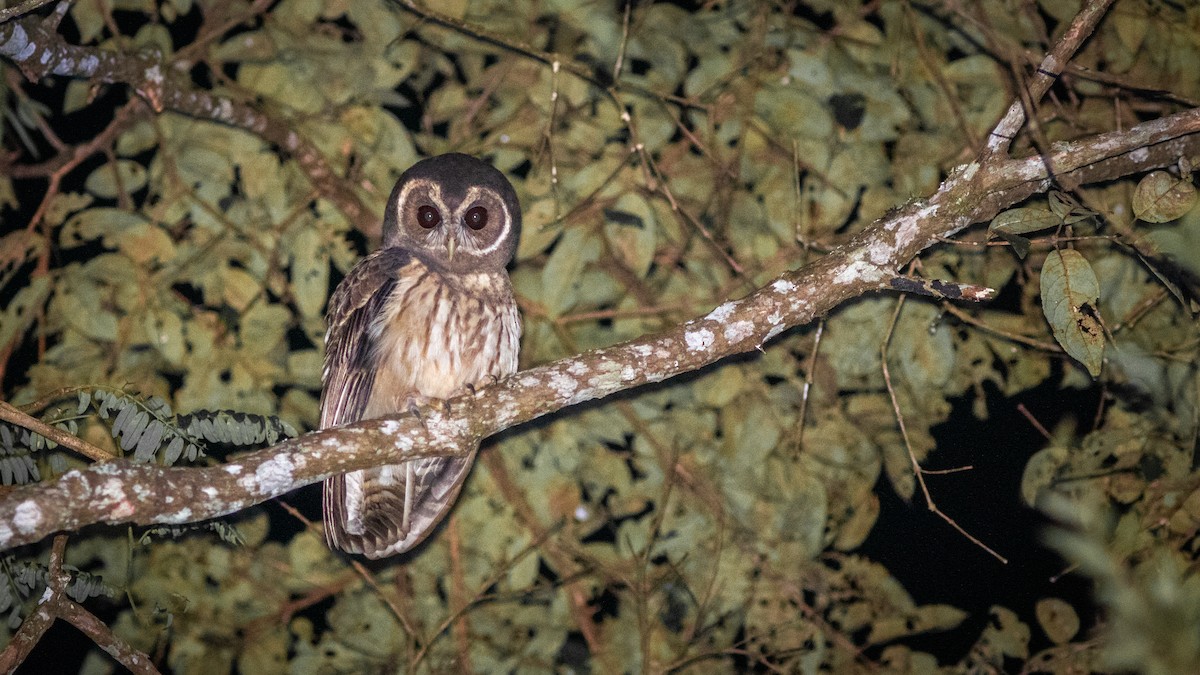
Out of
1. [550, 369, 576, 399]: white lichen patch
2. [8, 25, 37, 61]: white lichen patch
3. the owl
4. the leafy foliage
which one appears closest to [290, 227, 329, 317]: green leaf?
the leafy foliage

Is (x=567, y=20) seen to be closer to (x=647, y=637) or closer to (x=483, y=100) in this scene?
(x=483, y=100)

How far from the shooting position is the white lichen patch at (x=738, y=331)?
208 centimetres

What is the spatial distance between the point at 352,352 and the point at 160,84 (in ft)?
3.71

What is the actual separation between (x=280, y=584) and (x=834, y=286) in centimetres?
223

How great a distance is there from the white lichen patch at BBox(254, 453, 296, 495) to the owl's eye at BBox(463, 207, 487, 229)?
3.78 feet

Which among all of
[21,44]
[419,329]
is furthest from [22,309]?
[419,329]

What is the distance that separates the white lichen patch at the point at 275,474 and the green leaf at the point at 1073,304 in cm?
161

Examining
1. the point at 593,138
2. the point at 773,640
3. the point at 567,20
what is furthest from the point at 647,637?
the point at 567,20

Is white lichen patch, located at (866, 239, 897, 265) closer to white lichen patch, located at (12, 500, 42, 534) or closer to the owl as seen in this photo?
the owl

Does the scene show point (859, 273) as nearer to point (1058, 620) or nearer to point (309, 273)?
point (309, 273)

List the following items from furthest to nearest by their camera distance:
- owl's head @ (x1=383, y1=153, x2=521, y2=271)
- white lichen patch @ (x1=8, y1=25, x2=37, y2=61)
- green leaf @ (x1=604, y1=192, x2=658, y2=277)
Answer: green leaf @ (x1=604, y1=192, x2=658, y2=277) < owl's head @ (x1=383, y1=153, x2=521, y2=271) < white lichen patch @ (x1=8, y1=25, x2=37, y2=61)

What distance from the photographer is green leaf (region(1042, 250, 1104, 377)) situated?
1.85 m

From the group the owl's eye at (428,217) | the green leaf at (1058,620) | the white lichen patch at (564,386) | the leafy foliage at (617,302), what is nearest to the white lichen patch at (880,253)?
the white lichen patch at (564,386)

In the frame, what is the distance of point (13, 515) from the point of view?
1487mm
